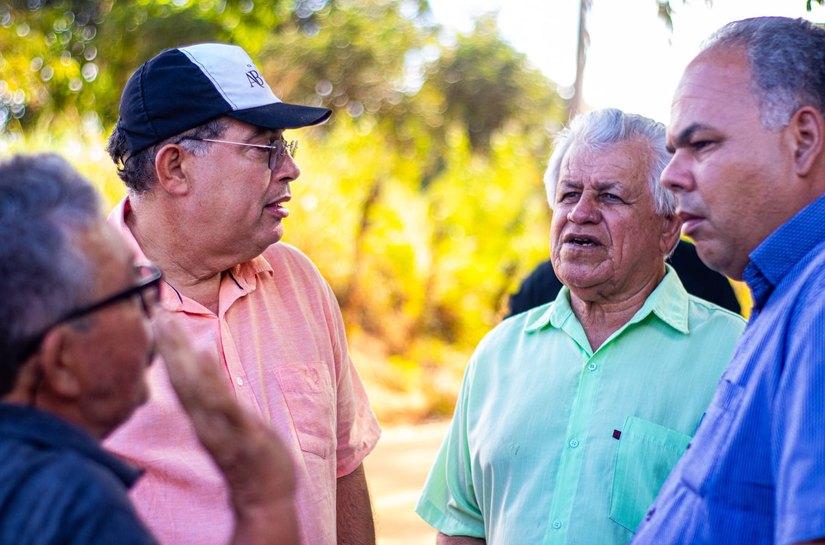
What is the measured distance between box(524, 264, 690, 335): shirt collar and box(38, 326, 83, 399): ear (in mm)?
1673

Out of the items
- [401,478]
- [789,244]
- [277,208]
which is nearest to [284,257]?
[277,208]

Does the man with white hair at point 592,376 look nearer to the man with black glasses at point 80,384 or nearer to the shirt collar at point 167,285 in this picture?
the shirt collar at point 167,285

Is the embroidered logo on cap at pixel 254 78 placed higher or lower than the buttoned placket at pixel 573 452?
higher

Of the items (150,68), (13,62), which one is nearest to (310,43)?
(13,62)

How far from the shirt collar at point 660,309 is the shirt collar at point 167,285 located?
87 centimetres

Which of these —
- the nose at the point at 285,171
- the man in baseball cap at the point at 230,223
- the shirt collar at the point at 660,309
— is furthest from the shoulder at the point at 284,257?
the shirt collar at the point at 660,309

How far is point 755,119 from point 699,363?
915 mm

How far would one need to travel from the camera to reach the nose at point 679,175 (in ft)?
6.28

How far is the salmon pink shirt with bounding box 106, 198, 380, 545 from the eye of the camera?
7.55ft

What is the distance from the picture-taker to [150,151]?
2.59m

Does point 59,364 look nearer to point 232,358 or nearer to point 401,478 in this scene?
point 232,358

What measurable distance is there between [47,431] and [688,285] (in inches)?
109

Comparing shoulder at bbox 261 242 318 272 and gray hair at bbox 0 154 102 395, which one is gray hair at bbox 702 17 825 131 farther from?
shoulder at bbox 261 242 318 272

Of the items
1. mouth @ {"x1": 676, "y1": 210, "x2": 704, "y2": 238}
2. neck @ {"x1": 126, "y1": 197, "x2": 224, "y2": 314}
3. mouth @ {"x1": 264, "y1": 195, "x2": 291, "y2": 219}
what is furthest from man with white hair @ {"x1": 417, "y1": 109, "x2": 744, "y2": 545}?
neck @ {"x1": 126, "y1": 197, "x2": 224, "y2": 314}
